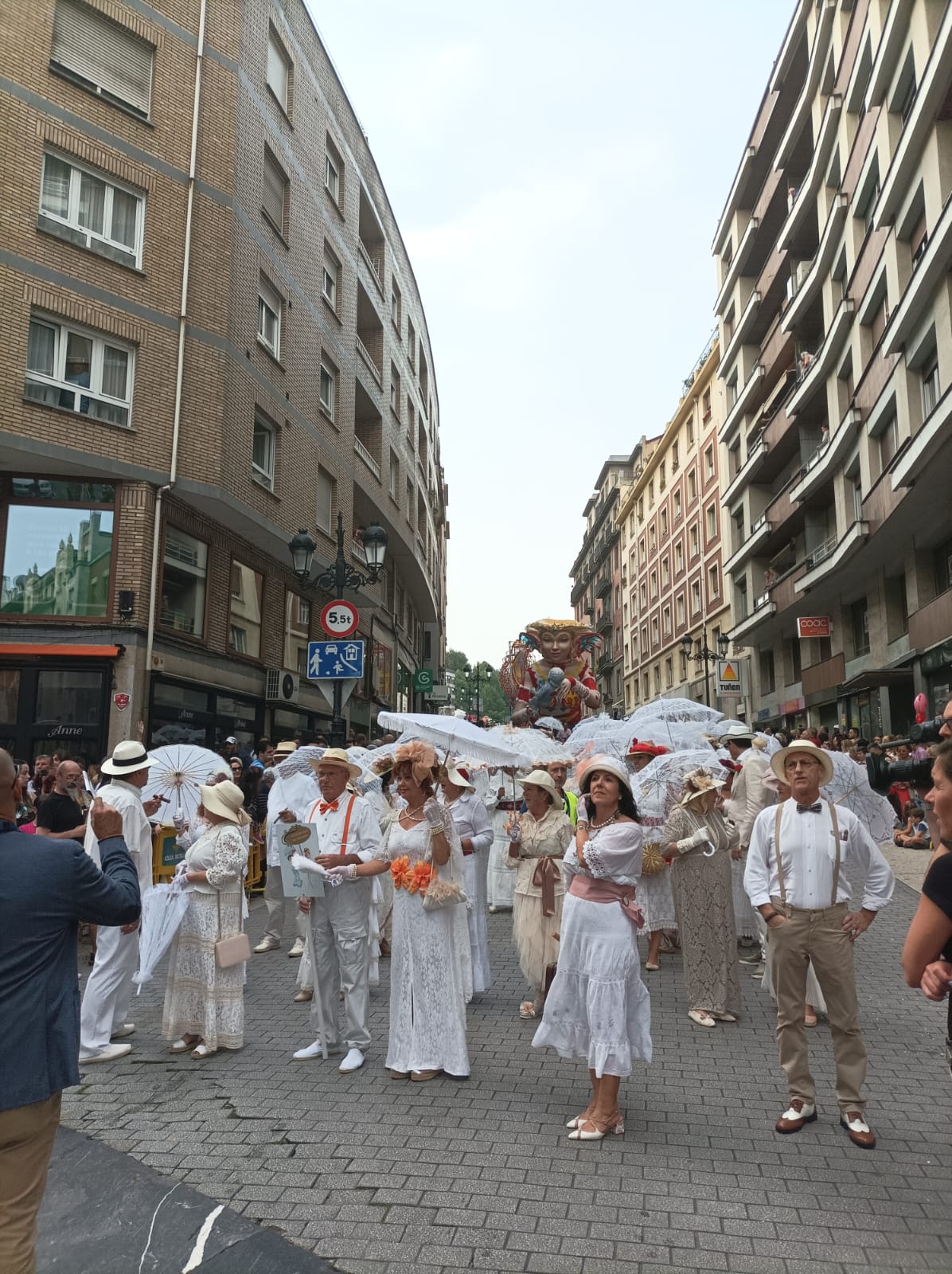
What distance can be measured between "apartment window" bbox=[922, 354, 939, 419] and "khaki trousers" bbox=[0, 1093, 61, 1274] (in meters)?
19.8

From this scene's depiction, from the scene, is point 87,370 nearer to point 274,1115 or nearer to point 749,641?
point 274,1115

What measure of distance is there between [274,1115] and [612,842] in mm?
2373

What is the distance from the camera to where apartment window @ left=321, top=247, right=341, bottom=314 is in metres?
25.0

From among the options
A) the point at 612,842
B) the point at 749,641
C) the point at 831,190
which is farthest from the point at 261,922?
the point at 749,641

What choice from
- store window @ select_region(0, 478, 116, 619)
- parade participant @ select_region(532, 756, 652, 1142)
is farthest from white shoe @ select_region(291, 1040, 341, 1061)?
store window @ select_region(0, 478, 116, 619)

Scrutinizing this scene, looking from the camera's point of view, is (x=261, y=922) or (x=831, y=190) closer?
(x=261, y=922)

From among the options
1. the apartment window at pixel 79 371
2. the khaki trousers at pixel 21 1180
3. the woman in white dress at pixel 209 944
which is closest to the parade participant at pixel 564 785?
the woman in white dress at pixel 209 944

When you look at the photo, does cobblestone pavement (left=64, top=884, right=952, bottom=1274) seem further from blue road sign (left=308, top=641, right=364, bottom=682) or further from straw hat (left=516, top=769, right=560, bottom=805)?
blue road sign (left=308, top=641, right=364, bottom=682)

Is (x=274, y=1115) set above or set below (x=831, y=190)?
below

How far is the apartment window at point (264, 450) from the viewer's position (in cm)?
2017

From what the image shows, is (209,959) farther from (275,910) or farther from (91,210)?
(91,210)

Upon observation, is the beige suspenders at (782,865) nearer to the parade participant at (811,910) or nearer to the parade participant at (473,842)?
the parade participant at (811,910)

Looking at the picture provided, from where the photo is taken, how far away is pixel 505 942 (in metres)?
9.80

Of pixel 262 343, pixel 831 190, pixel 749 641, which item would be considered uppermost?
pixel 831 190
